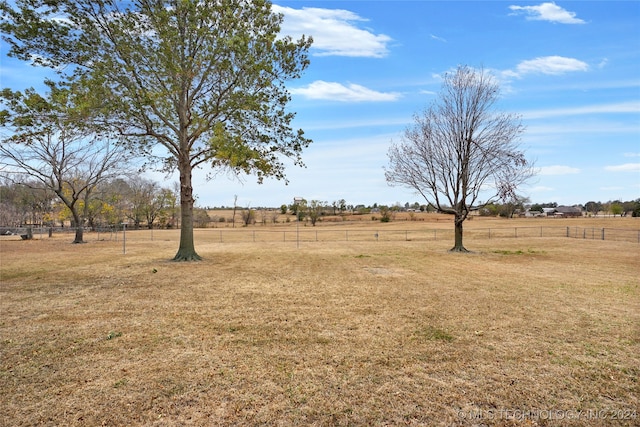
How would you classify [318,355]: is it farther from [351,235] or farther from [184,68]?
[351,235]

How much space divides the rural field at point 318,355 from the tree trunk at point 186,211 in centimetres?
654

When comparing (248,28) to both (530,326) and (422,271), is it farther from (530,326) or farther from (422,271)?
(530,326)

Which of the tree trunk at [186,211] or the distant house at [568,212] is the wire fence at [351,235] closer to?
the tree trunk at [186,211]

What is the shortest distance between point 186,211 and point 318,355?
13360 millimetres

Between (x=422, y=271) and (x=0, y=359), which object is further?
(x=422, y=271)

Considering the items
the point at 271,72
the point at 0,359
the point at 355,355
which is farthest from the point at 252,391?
the point at 271,72

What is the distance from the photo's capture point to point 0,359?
4871 millimetres

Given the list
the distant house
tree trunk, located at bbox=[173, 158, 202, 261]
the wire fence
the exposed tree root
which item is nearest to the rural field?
the exposed tree root

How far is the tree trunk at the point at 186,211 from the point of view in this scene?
16297mm

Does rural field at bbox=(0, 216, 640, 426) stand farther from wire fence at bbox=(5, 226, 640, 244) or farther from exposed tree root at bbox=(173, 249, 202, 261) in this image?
wire fence at bbox=(5, 226, 640, 244)

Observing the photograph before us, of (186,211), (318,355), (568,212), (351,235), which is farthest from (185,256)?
(568,212)

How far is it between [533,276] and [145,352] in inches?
491

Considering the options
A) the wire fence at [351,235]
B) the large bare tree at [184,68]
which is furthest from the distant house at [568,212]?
the large bare tree at [184,68]

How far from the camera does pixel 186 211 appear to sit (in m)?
16.7
